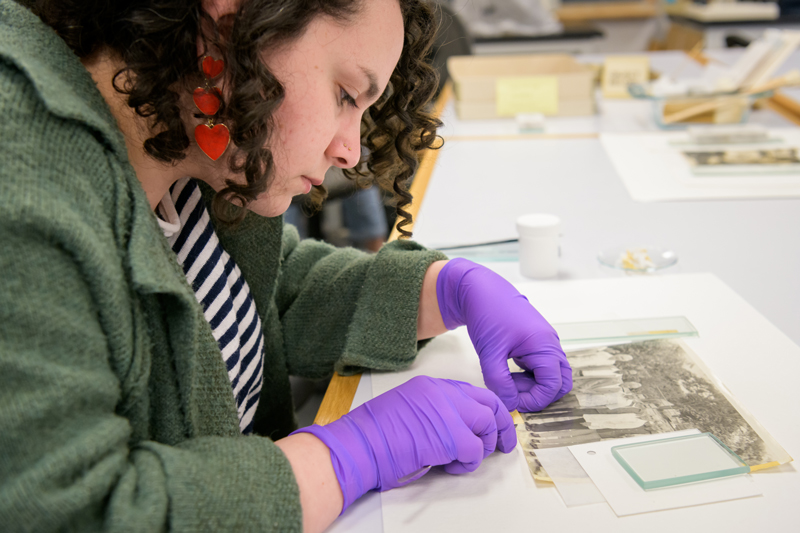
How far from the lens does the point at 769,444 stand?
2.02 ft

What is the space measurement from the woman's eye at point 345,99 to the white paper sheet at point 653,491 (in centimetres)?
43

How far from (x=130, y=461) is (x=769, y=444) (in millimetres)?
584

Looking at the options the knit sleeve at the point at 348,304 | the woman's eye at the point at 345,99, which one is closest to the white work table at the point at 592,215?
the knit sleeve at the point at 348,304

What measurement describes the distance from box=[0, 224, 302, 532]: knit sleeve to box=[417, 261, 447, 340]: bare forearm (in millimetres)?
349

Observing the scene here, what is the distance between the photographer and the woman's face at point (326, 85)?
1.96 ft

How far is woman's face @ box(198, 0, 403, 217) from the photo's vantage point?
0.60 m

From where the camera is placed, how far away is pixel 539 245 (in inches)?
39.2

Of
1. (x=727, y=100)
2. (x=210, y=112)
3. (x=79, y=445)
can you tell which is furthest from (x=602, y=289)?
(x=727, y=100)

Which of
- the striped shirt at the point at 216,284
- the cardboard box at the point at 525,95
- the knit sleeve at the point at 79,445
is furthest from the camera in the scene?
the cardboard box at the point at 525,95

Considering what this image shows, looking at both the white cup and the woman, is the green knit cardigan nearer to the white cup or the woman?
the woman

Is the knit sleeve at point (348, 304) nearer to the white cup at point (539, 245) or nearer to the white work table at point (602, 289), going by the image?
the white work table at point (602, 289)

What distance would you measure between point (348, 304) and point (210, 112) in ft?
1.28

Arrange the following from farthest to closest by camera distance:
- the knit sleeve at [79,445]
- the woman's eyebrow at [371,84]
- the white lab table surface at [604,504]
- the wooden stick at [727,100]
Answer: the wooden stick at [727,100] < the woman's eyebrow at [371,84] < the white lab table surface at [604,504] < the knit sleeve at [79,445]

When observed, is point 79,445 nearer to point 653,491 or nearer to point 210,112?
point 210,112
